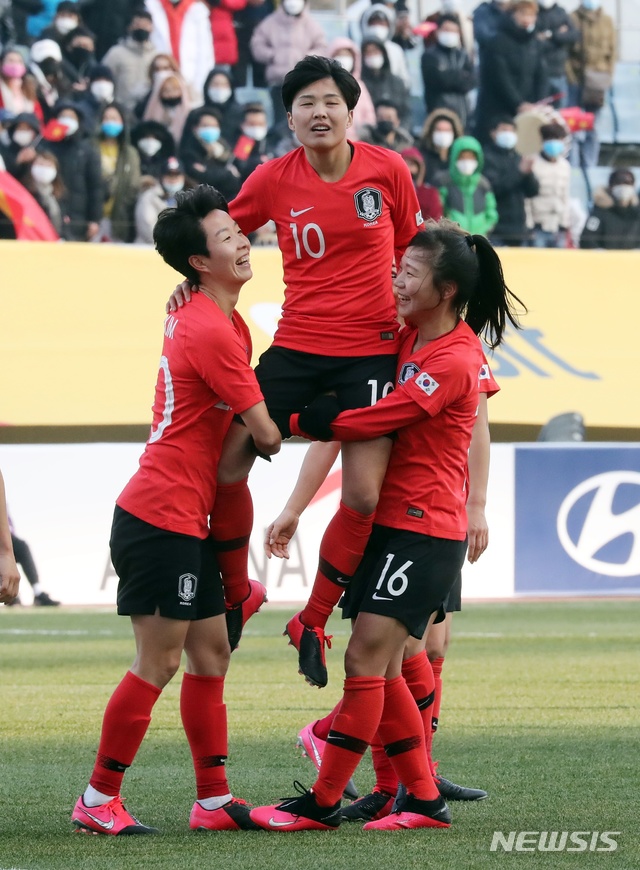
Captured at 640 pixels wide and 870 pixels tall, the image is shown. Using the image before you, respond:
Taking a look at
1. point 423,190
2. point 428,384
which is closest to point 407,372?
point 428,384

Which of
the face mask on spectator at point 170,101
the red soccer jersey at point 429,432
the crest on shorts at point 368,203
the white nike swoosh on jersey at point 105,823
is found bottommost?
the white nike swoosh on jersey at point 105,823

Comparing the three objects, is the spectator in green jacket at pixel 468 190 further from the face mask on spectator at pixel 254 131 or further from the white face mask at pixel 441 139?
the face mask on spectator at pixel 254 131

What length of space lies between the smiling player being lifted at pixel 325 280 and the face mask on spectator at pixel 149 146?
9273 millimetres

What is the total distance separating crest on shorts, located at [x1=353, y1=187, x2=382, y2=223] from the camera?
4863 millimetres

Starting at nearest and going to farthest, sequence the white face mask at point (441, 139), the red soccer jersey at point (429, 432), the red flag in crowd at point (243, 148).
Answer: the red soccer jersey at point (429, 432)
the red flag in crowd at point (243, 148)
the white face mask at point (441, 139)

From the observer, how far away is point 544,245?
50.4 ft

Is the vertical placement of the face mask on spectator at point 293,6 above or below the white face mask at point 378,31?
above

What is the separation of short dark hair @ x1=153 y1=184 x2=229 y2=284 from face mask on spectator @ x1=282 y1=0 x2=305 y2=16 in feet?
35.5

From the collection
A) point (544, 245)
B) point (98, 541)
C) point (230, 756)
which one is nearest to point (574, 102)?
point (544, 245)

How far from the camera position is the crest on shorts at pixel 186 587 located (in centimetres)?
434

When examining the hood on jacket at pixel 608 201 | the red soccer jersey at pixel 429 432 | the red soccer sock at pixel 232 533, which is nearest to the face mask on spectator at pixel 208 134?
the hood on jacket at pixel 608 201

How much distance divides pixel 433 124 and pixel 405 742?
11.2 m

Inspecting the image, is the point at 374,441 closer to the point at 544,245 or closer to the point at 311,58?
the point at 311,58

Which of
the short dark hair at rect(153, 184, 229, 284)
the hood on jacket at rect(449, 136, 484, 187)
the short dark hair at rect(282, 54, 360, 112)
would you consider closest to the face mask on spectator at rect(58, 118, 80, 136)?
the hood on jacket at rect(449, 136, 484, 187)
